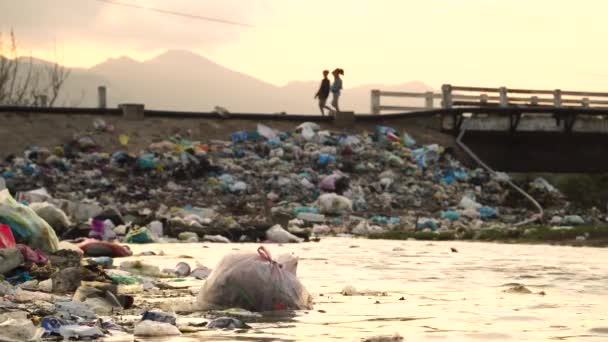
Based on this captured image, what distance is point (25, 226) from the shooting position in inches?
329

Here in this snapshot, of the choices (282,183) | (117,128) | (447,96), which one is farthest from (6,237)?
(447,96)

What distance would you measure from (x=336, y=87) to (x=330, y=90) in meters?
0.39

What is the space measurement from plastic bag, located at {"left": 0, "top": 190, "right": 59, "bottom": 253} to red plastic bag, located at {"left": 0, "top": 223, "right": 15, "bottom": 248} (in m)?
0.52

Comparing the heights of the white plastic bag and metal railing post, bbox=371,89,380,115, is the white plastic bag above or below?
below

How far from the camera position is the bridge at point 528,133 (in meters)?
28.2

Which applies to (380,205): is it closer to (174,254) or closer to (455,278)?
(174,254)

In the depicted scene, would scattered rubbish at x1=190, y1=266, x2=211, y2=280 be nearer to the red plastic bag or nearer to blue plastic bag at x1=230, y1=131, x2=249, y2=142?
the red plastic bag

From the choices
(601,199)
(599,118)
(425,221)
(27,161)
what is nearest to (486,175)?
(601,199)

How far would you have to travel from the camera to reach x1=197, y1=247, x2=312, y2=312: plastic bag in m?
6.30

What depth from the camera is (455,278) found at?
905 cm

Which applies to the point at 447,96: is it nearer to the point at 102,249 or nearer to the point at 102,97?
the point at 102,97

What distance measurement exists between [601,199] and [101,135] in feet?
39.4

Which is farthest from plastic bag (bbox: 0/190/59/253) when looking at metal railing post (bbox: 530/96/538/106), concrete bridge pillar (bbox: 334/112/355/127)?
metal railing post (bbox: 530/96/538/106)

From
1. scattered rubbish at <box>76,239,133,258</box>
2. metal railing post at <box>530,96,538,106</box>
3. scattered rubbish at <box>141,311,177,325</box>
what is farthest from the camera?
metal railing post at <box>530,96,538,106</box>
